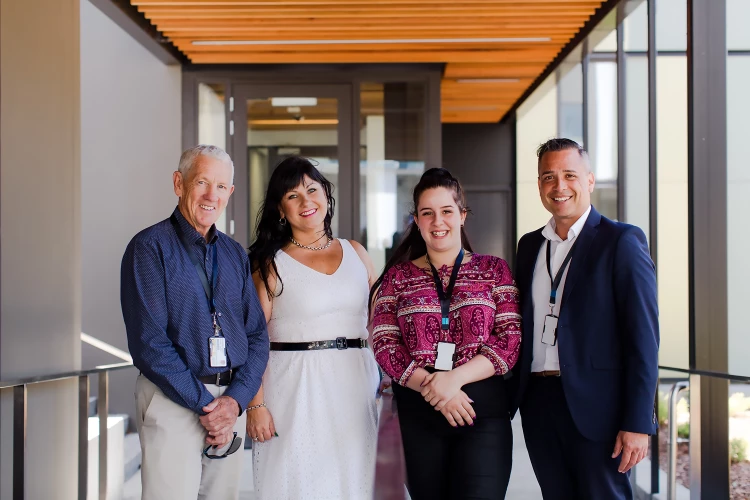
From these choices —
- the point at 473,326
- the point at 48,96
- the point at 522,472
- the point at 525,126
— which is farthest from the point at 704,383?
the point at 525,126

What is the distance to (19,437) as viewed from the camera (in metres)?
2.95

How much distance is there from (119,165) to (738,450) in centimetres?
547

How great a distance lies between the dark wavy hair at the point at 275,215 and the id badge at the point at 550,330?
3.24ft

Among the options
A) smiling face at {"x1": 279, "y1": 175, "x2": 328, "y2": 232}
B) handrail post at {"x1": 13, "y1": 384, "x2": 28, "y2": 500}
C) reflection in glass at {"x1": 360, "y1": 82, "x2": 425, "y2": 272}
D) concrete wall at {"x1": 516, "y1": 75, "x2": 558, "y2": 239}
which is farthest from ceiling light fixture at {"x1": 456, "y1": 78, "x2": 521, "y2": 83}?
handrail post at {"x1": 13, "y1": 384, "x2": 28, "y2": 500}

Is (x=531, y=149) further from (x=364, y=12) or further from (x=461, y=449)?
(x=461, y=449)

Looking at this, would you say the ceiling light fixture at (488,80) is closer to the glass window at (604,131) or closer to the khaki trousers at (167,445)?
the glass window at (604,131)

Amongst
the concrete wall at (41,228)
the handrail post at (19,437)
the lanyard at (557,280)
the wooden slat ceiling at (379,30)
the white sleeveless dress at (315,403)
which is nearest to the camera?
the lanyard at (557,280)

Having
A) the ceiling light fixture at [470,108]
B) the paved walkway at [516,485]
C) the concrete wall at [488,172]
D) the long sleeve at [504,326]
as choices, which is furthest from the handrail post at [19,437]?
the concrete wall at [488,172]

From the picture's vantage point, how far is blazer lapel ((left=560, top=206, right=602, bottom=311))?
244cm

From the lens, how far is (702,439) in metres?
3.57

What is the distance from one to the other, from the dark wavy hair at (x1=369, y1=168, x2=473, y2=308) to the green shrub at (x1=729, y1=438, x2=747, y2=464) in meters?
2.50

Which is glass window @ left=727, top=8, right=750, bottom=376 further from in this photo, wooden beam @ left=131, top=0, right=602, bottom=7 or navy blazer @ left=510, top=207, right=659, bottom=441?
wooden beam @ left=131, top=0, right=602, bottom=7

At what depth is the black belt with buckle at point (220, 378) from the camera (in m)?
2.44

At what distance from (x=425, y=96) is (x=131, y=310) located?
494cm
